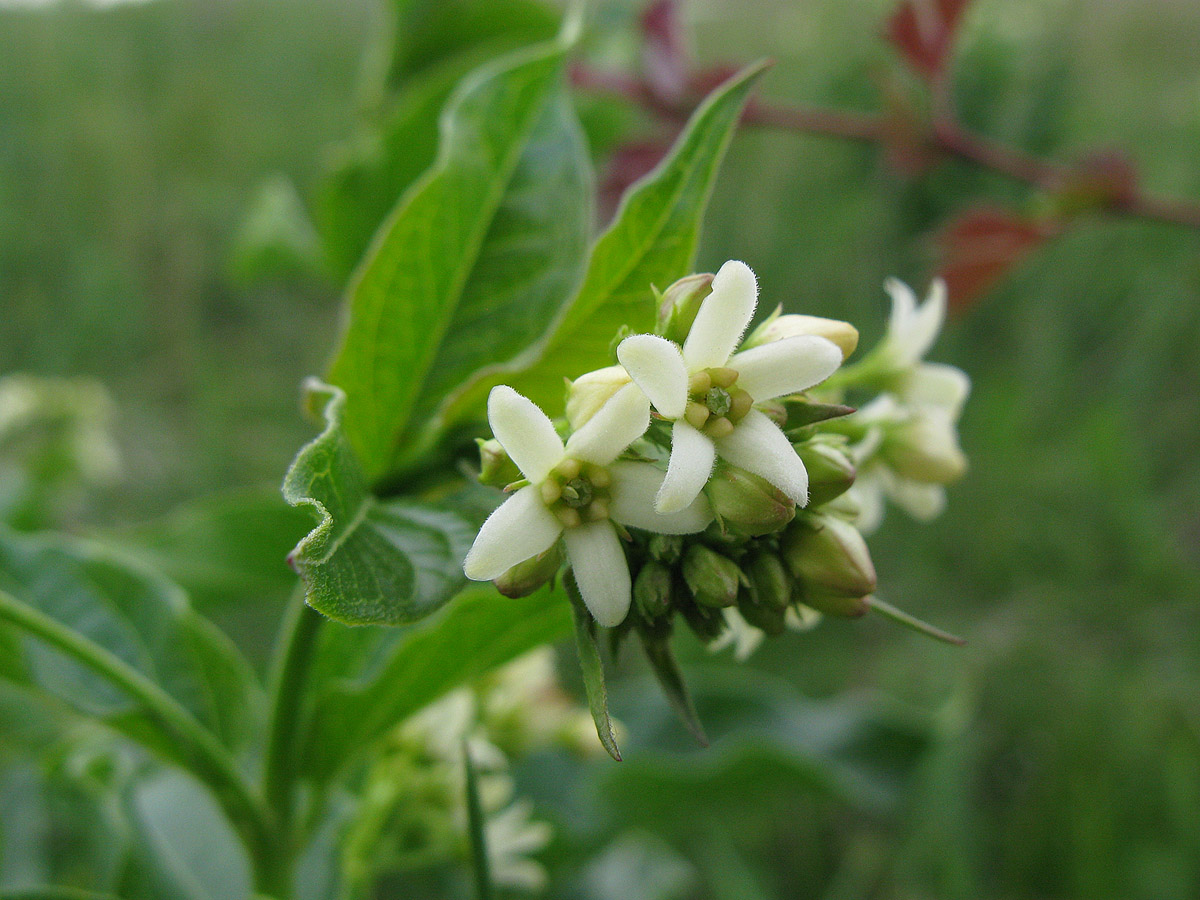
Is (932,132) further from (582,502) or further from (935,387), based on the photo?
(582,502)

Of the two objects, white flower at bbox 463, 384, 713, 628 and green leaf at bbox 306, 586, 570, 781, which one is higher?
white flower at bbox 463, 384, 713, 628

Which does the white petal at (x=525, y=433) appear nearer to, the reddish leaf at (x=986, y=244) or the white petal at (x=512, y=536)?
the white petal at (x=512, y=536)

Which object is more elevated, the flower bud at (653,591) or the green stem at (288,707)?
the flower bud at (653,591)

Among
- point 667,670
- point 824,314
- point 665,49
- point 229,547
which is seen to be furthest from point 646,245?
point 824,314

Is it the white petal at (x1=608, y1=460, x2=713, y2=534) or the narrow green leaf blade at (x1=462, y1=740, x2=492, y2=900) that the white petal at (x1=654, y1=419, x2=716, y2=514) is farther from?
the narrow green leaf blade at (x1=462, y1=740, x2=492, y2=900)

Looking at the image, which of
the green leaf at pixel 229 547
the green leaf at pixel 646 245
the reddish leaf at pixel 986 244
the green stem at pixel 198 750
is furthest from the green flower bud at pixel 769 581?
the reddish leaf at pixel 986 244

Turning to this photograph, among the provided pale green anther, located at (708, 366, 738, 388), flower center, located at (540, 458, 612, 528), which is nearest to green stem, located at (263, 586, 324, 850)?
flower center, located at (540, 458, 612, 528)
